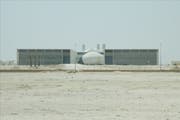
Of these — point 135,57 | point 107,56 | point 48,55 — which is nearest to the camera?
point 48,55

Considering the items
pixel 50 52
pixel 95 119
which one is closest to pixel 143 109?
pixel 95 119

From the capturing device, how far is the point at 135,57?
6678 inches

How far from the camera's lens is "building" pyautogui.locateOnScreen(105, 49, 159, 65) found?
169250mm

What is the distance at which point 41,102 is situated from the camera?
1650cm

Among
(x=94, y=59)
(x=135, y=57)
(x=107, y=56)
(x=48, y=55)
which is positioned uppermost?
(x=48, y=55)

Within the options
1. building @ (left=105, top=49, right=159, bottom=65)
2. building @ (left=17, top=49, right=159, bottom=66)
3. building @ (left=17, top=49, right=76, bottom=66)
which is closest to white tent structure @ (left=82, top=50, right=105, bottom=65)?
building @ (left=17, top=49, right=159, bottom=66)

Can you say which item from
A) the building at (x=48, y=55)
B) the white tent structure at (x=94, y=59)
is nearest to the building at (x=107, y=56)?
the building at (x=48, y=55)

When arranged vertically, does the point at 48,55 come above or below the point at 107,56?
above

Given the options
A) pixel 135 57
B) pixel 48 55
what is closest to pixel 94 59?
pixel 135 57

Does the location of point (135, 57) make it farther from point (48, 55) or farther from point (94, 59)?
point (48, 55)

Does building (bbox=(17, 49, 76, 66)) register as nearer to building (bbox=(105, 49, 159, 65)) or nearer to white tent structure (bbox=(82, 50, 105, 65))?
white tent structure (bbox=(82, 50, 105, 65))

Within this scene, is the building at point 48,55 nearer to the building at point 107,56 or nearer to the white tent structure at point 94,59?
the building at point 107,56

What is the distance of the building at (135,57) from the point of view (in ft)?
555

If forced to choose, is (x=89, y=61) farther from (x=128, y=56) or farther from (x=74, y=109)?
(x=74, y=109)
